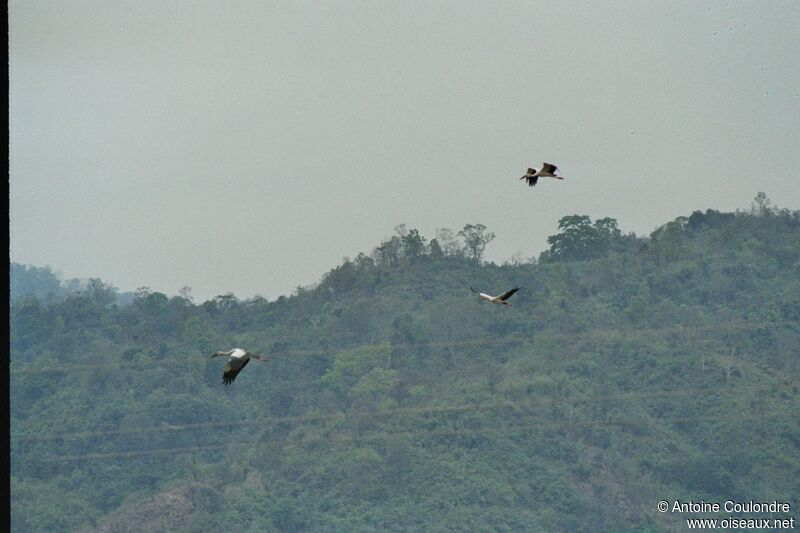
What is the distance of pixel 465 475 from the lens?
824 inches

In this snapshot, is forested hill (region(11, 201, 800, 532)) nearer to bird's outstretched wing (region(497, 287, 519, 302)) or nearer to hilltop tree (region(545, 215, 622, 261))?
hilltop tree (region(545, 215, 622, 261))

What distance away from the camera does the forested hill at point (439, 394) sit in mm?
21047

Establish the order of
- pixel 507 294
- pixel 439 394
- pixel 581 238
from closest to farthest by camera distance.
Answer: pixel 507 294
pixel 439 394
pixel 581 238

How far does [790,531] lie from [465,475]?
562 centimetres

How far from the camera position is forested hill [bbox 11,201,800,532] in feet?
69.1

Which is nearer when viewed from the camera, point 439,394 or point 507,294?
point 507,294

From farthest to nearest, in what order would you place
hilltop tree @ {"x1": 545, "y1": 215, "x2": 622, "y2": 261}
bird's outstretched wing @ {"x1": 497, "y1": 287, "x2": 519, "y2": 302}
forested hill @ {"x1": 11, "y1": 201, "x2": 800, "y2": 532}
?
hilltop tree @ {"x1": 545, "y1": 215, "x2": 622, "y2": 261}
forested hill @ {"x1": 11, "y1": 201, "x2": 800, "y2": 532}
bird's outstretched wing @ {"x1": 497, "y1": 287, "x2": 519, "y2": 302}

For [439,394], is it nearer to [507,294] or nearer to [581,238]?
[581,238]

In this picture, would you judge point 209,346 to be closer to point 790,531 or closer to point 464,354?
point 464,354

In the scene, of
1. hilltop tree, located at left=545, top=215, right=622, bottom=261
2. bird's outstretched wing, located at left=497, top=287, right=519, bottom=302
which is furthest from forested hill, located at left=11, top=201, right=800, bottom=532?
bird's outstretched wing, located at left=497, top=287, right=519, bottom=302

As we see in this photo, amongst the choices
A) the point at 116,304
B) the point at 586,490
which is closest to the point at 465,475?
the point at 586,490

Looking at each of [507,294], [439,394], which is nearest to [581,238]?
[439,394]

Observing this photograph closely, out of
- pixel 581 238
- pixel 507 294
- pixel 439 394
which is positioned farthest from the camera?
pixel 581 238

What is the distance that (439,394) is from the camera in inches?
928
